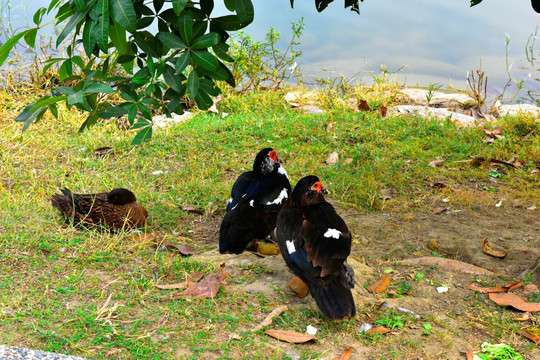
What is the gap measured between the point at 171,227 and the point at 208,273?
1.47 m

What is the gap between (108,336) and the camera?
10.1 ft

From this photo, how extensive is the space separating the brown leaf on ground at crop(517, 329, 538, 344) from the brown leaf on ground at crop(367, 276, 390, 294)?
92 cm

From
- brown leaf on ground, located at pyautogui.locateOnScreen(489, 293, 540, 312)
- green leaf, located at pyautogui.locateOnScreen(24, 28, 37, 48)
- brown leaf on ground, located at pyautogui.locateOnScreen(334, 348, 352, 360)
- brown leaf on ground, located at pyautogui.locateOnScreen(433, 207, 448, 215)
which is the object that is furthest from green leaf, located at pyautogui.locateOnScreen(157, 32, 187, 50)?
brown leaf on ground, located at pyautogui.locateOnScreen(433, 207, 448, 215)

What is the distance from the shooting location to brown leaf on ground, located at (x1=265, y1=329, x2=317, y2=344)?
3.20 meters

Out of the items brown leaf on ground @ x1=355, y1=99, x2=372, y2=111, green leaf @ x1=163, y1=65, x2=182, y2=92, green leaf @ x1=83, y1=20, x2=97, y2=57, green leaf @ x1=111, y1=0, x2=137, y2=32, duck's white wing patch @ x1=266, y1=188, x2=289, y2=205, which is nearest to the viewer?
green leaf @ x1=111, y1=0, x2=137, y2=32

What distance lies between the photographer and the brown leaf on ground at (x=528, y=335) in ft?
11.1

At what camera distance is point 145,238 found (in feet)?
15.1

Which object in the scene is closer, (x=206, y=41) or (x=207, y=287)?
(x=206, y=41)

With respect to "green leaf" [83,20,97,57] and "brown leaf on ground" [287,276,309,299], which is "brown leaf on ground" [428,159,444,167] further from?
"green leaf" [83,20,97,57]

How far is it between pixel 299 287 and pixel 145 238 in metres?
1.56

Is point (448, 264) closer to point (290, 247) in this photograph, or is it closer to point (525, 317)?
point (525, 317)

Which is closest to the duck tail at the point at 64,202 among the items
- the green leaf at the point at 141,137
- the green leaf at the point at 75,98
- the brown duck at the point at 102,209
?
the brown duck at the point at 102,209

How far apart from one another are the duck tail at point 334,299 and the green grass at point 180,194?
14 cm

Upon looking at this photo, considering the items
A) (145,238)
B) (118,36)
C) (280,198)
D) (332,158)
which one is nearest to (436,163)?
(332,158)
